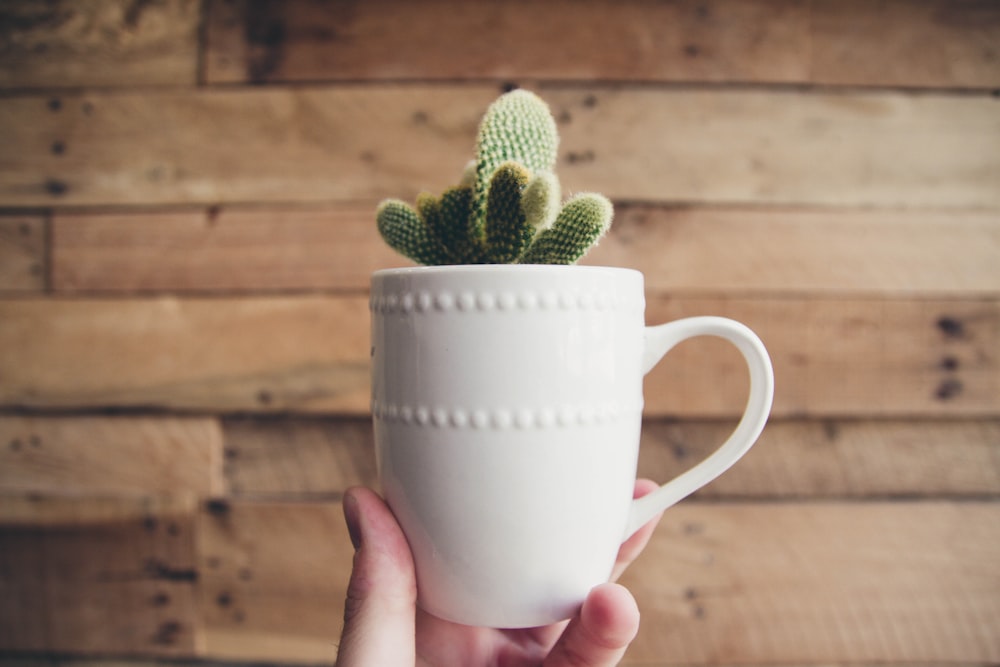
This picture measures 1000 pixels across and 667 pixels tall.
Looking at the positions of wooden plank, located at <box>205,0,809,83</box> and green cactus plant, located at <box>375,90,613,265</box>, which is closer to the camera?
green cactus plant, located at <box>375,90,613,265</box>

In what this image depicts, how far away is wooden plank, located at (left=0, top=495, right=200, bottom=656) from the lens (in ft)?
2.97

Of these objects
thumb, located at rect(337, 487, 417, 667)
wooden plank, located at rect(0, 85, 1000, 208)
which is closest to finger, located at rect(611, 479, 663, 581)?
→ thumb, located at rect(337, 487, 417, 667)

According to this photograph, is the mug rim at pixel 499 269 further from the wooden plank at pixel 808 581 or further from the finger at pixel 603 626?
the wooden plank at pixel 808 581

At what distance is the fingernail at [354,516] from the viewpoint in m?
0.45

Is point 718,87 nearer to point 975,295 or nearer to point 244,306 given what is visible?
point 975,295

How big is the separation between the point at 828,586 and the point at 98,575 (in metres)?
1.05

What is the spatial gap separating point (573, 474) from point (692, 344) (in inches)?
20.1

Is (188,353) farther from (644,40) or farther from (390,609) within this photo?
(644,40)

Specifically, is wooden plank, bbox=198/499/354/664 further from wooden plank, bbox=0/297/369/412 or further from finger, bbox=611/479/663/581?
finger, bbox=611/479/663/581

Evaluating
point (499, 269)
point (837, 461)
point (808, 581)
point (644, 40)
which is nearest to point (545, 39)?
point (644, 40)

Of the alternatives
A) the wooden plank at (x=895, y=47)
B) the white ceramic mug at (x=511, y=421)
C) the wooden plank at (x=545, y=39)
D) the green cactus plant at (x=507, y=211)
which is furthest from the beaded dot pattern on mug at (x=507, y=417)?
the wooden plank at (x=895, y=47)

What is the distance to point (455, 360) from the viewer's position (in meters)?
0.38

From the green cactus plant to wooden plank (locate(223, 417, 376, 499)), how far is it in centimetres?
48

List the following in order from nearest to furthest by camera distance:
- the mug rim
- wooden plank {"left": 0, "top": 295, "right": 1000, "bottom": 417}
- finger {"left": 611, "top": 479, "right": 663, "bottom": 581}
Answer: the mug rim
finger {"left": 611, "top": 479, "right": 663, "bottom": 581}
wooden plank {"left": 0, "top": 295, "right": 1000, "bottom": 417}
